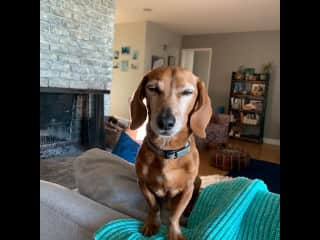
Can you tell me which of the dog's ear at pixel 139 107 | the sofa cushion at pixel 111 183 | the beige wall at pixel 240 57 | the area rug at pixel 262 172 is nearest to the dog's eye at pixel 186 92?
the dog's ear at pixel 139 107

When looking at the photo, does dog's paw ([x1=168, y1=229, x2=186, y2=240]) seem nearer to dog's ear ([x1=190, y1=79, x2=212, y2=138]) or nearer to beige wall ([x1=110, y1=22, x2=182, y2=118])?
dog's ear ([x1=190, y1=79, x2=212, y2=138])

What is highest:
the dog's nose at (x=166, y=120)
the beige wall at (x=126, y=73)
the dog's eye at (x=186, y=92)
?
the beige wall at (x=126, y=73)

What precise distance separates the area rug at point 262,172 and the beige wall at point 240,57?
5.35ft

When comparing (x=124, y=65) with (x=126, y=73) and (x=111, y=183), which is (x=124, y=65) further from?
(x=111, y=183)

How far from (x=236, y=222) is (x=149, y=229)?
264 mm

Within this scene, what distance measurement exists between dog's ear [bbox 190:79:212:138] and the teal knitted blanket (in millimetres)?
214

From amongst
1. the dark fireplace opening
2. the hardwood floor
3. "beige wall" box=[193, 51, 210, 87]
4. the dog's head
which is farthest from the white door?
the dog's head

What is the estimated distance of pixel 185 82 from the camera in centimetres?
82

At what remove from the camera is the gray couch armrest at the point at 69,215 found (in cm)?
75

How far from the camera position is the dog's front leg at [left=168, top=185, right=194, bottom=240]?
75 centimetres

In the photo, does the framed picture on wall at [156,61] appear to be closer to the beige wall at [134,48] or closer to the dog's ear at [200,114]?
the beige wall at [134,48]
